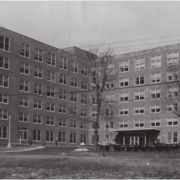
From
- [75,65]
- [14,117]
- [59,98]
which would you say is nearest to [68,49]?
[75,65]

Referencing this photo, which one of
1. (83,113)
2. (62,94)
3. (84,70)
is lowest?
(83,113)

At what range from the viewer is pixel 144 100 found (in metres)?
71.6

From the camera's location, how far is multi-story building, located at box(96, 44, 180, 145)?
2670 inches

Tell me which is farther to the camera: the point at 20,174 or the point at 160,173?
the point at 160,173

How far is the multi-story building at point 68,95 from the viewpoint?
60.3 meters

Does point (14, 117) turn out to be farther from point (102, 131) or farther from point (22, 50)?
point (102, 131)

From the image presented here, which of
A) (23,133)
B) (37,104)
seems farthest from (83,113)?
(23,133)

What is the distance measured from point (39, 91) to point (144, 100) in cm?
2008

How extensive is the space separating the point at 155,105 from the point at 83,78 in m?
16.1

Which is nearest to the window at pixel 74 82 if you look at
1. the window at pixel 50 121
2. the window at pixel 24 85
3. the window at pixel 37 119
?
the window at pixel 50 121

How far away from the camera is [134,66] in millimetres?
73250

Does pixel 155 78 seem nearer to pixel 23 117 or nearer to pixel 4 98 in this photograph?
pixel 23 117

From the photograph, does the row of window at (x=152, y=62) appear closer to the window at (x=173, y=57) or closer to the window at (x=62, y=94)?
the window at (x=173, y=57)

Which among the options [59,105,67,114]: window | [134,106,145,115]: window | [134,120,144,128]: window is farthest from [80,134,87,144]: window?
[134,106,145,115]: window
